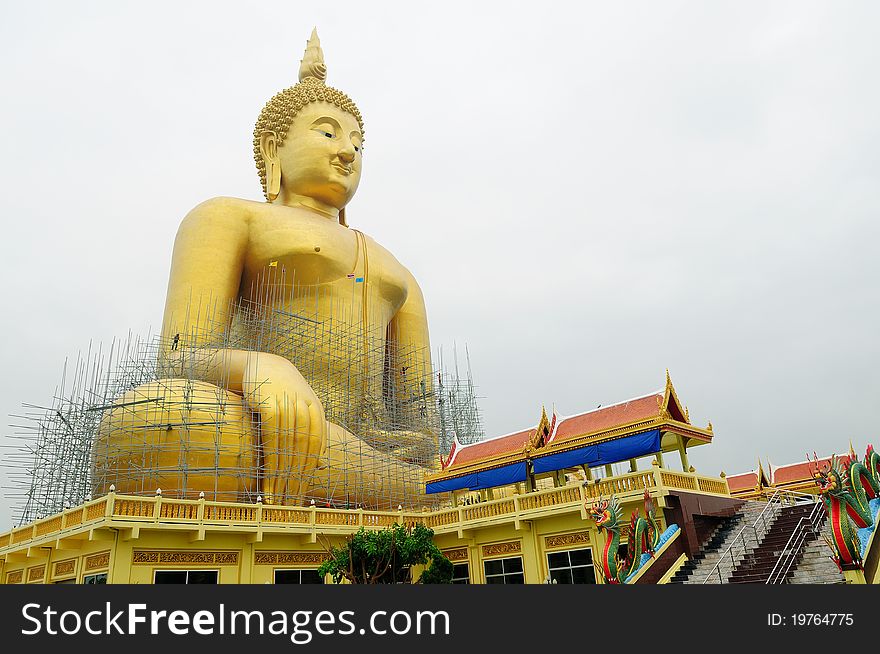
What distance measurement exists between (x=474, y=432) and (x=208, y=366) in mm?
11474

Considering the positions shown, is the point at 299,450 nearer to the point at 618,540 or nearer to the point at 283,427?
the point at 283,427

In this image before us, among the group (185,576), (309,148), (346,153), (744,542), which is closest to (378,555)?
(185,576)

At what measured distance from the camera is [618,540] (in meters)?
10.5

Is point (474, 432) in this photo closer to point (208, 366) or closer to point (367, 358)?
point (367, 358)

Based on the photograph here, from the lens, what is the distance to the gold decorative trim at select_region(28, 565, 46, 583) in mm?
13653

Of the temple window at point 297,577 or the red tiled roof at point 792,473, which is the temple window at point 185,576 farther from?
the red tiled roof at point 792,473

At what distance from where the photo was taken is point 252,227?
19.1 metres

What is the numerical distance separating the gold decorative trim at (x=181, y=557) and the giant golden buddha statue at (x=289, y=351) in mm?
1647

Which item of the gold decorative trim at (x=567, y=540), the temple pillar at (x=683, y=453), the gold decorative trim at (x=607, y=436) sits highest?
the gold decorative trim at (x=607, y=436)

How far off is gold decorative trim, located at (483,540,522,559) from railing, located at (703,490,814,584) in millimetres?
3923

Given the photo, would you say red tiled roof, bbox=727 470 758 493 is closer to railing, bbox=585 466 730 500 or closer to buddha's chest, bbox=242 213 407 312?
railing, bbox=585 466 730 500

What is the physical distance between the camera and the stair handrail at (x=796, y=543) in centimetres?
1017

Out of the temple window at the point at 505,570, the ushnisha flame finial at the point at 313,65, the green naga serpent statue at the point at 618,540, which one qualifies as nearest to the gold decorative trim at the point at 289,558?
the temple window at the point at 505,570

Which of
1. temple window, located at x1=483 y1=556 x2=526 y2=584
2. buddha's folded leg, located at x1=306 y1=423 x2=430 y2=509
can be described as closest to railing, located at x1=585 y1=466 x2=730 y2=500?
temple window, located at x1=483 y1=556 x2=526 y2=584
